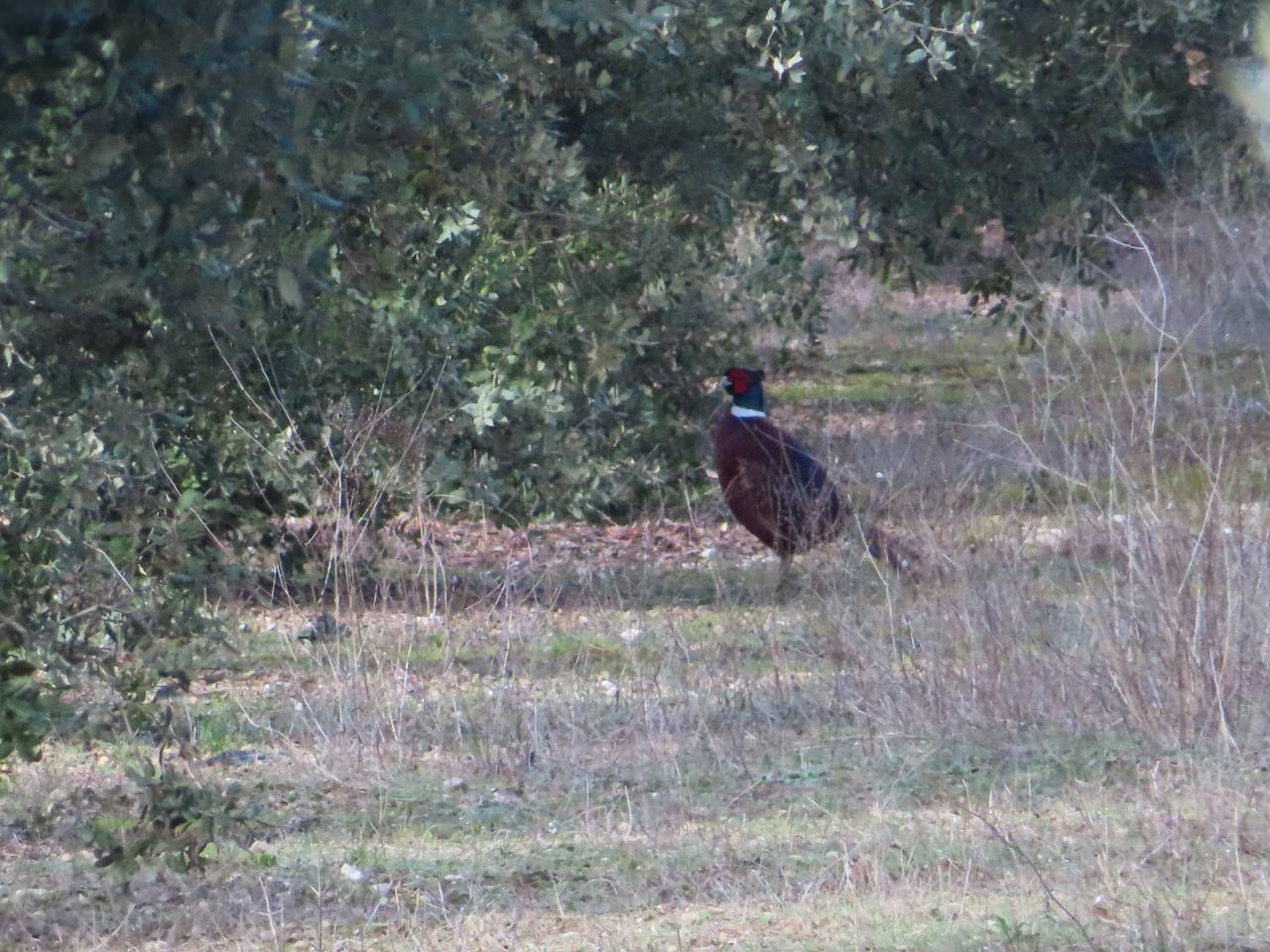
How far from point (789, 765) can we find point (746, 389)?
509 centimetres

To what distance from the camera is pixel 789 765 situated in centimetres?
586

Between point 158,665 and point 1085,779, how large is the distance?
276cm

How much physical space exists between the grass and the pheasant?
23 centimetres

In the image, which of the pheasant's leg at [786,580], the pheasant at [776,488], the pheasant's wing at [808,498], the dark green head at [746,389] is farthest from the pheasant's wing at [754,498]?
the dark green head at [746,389]

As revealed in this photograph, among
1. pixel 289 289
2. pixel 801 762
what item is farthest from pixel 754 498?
pixel 289 289

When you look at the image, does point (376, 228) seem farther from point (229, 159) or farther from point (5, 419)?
point (229, 159)

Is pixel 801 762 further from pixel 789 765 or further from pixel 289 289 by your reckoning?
pixel 289 289

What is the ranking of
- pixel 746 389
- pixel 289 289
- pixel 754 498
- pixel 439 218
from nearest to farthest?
pixel 289 289
pixel 439 218
pixel 754 498
pixel 746 389

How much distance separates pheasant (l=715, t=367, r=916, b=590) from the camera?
8602 millimetres

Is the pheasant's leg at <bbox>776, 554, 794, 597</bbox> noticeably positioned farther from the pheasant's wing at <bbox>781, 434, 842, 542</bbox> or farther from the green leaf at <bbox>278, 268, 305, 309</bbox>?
the green leaf at <bbox>278, 268, 305, 309</bbox>

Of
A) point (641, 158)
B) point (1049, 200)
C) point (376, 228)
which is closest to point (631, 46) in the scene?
point (376, 228)

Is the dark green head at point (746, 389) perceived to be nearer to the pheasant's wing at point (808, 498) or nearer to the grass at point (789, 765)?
the pheasant's wing at point (808, 498)

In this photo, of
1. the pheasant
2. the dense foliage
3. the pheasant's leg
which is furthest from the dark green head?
the pheasant's leg

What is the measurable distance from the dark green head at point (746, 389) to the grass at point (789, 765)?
2296 millimetres
